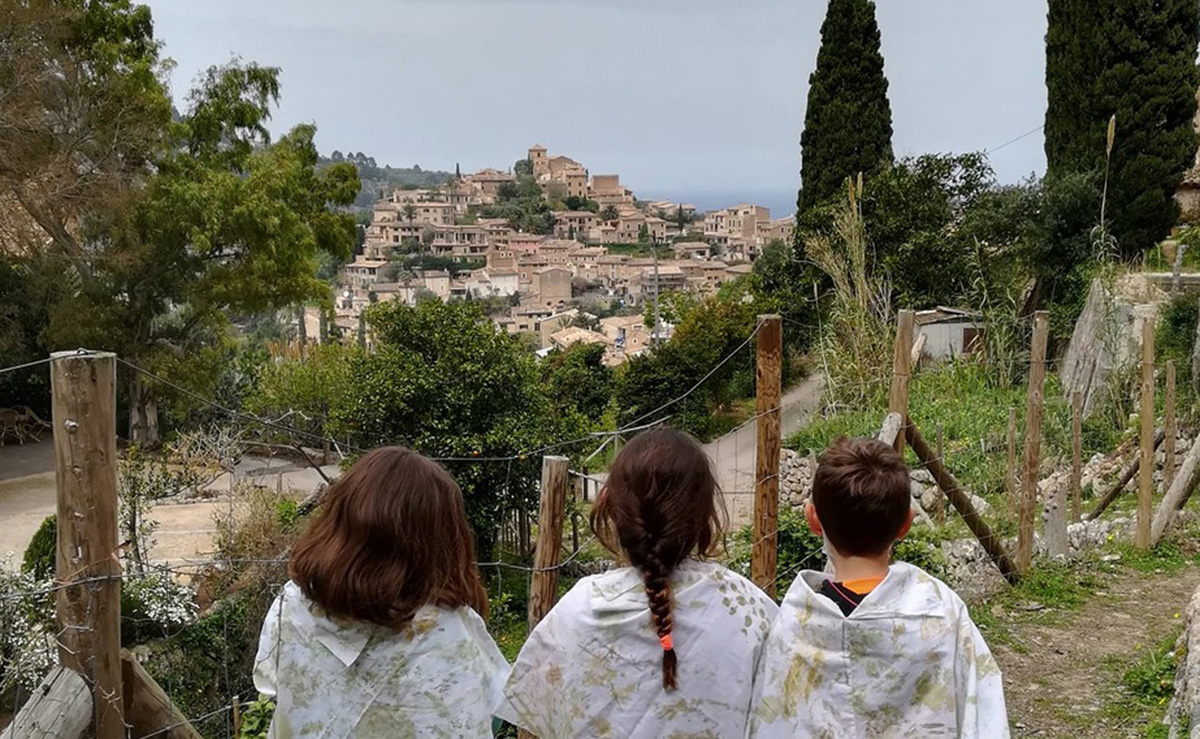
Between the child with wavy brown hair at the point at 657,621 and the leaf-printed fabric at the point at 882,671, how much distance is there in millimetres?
53

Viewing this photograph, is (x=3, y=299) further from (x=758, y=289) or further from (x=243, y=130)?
(x=758, y=289)

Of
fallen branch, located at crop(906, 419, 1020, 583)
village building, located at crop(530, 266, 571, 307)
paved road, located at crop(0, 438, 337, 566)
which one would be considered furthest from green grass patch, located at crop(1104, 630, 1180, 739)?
village building, located at crop(530, 266, 571, 307)

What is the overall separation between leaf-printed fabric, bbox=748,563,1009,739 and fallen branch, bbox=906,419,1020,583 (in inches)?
82.7

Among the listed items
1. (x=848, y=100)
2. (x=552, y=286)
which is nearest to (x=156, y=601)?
(x=848, y=100)

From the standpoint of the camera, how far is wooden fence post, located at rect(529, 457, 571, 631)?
2.64m

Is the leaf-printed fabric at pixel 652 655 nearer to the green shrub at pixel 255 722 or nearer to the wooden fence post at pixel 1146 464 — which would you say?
the green shrub at pixel 255 722

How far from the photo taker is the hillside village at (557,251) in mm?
→ 57469

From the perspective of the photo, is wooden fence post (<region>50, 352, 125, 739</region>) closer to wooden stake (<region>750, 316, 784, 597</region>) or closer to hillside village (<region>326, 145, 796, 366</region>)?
wooden stake (<region>750, 316, 784, 597</region>)

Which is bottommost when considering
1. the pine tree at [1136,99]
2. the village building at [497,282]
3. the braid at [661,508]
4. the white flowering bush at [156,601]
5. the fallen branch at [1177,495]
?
the white flowering bush at [156,601]

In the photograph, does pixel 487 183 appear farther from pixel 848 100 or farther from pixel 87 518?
pixel 87 518

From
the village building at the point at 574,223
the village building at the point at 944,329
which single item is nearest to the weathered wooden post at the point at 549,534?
the village building at the point at 944,329

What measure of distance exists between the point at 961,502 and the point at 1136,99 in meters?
9.86

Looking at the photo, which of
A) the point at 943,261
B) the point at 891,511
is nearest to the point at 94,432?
the point at 891,511

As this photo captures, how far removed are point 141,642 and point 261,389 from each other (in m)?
9.99
